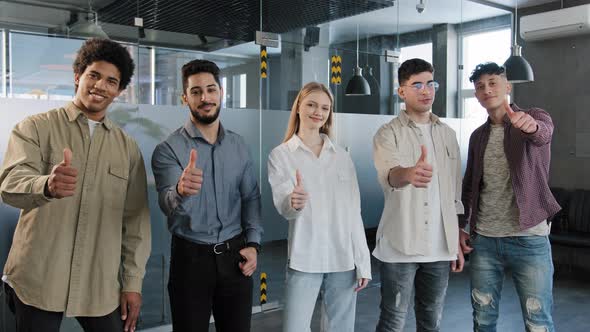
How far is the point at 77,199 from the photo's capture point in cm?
186

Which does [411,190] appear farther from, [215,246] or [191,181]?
[191,181]

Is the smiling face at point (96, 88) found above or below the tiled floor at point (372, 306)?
above

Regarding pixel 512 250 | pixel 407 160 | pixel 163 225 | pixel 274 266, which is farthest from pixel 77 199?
pixel 274 266

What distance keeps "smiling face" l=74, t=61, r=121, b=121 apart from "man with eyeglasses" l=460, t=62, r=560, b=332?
5.56ft

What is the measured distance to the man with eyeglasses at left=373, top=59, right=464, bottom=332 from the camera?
253 cm

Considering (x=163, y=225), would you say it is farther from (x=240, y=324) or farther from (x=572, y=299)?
(x=572, y=299)

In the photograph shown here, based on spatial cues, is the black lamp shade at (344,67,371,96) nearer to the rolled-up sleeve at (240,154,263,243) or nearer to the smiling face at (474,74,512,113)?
the smiling face at (474,74,512,113)

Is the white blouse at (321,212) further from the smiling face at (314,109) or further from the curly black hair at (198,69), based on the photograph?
the curly black hair at (198,69)

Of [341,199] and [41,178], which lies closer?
[41,178]

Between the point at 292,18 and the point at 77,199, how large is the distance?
11.2ft

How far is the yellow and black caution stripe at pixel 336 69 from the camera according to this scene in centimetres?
517

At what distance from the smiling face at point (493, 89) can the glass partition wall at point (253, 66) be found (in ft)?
7.44

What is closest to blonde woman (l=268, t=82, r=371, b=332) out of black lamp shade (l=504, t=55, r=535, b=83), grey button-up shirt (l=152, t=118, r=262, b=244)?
grey button-up shirt (l=152, t=118, r=262, b=244)

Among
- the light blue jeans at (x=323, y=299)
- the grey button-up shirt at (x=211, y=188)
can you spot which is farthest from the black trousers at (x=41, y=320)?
the light blue jeans at (x=323, y=299)
